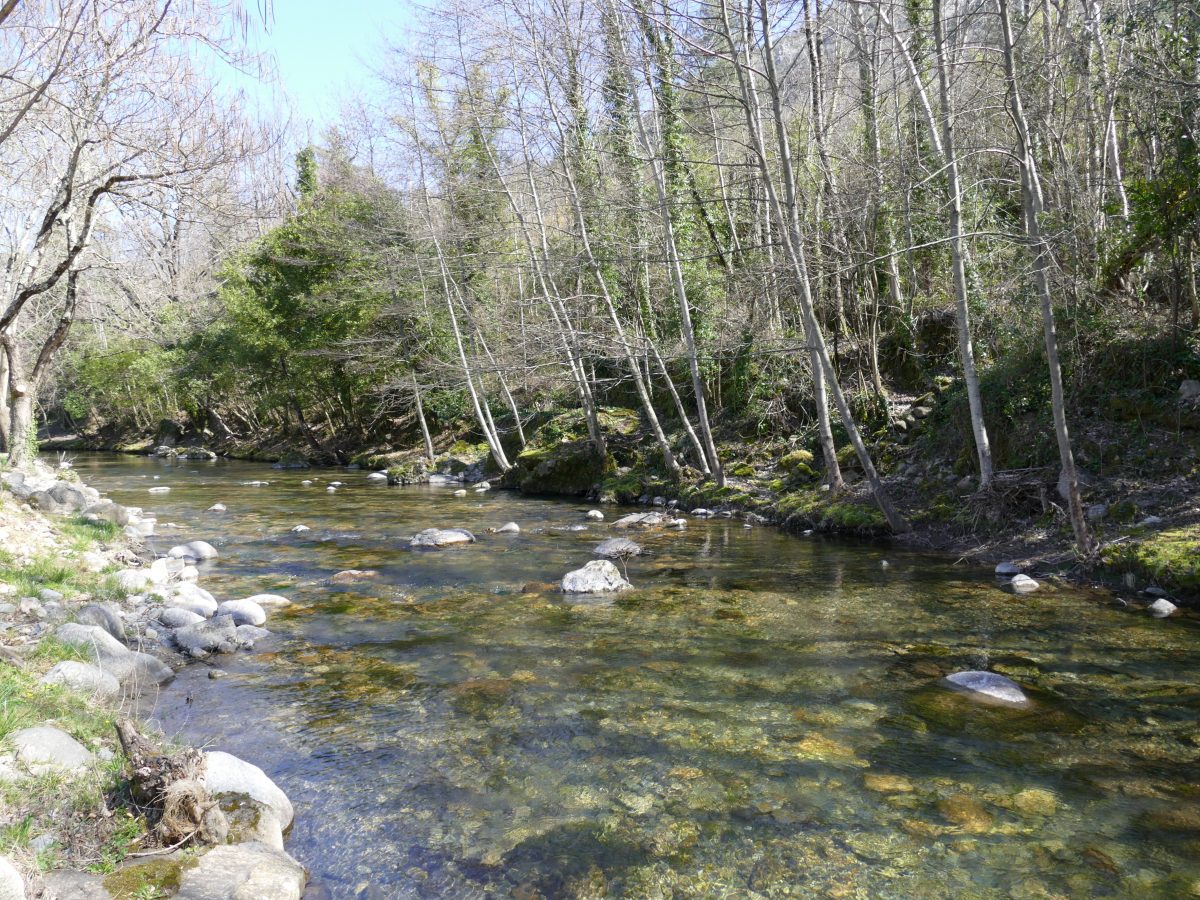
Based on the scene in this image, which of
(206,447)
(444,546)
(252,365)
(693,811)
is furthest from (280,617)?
(206,447)

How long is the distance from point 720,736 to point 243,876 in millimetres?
2774

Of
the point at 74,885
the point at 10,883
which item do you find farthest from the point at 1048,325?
the point at 10,883

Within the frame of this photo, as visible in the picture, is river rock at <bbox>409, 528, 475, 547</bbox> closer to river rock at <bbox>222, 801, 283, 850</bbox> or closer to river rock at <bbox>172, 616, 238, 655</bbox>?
river rock at <bbox>172, 616, 238, 655</bbox>

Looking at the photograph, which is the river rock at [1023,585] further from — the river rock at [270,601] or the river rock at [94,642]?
the river rock at [94,642]

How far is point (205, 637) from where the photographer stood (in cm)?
689

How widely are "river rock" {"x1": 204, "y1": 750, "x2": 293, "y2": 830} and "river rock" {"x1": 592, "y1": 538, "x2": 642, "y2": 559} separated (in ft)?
22.0

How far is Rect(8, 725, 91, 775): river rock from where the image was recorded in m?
3.67

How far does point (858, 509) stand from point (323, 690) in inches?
313

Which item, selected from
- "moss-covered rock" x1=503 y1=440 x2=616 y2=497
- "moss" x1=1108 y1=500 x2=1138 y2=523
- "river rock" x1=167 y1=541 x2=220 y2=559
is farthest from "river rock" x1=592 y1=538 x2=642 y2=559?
"moss-covered rock" x1=503 y1=440 x2=616 y2=497

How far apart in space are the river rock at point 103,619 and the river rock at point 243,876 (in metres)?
3.80

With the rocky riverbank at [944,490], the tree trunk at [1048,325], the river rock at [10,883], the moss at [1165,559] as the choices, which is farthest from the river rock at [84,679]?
the moss at [1165,559]

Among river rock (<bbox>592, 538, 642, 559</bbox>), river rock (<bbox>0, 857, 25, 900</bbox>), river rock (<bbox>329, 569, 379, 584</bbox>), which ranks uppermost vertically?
river rock (<bbox>0, 857, 25, 900</bbox>)

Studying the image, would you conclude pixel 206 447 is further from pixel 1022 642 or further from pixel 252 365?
pixel 1022 642

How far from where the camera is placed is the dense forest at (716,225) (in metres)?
9.07
